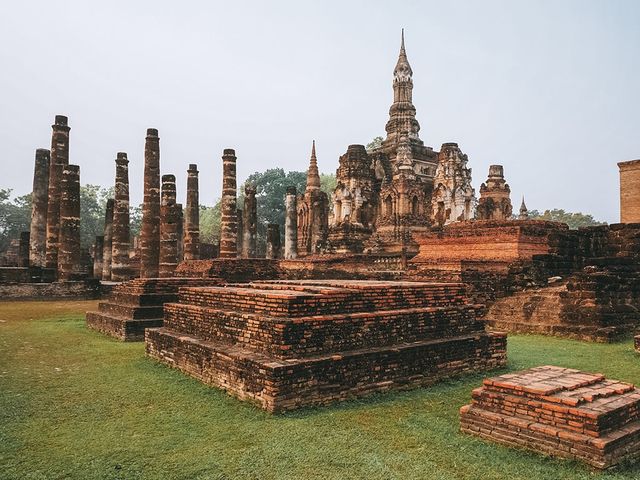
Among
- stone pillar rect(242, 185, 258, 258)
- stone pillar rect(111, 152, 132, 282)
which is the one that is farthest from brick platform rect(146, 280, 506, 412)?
stone pillar rect(242, 185, 258, 258)

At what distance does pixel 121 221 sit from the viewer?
21.1 meters

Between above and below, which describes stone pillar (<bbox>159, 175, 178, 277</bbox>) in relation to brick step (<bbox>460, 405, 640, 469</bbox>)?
above

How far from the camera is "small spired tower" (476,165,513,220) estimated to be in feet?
102

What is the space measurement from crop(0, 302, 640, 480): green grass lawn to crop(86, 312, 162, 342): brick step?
2518 millimetres

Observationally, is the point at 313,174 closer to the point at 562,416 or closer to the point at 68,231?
the point at 68,231

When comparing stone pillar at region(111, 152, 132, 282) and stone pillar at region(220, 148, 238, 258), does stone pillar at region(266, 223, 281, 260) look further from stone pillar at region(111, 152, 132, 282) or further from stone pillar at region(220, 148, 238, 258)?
stone pillar at region(111, 152, 132, 282)

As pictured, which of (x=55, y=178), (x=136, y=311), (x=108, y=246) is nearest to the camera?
(x=136, y=311)

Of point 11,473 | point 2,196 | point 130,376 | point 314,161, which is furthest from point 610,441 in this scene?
point 2,196

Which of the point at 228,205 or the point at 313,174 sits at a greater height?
the point at 313,174

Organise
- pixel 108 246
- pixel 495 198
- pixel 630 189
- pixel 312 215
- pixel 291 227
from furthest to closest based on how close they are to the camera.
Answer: pixel 312 215 → pixel 495 198 → pixel 291 227 → pixel 108 246 → pixel 630 189

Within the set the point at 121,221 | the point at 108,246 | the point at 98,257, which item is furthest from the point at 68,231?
the point at 98,257

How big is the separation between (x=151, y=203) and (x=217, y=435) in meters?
16.4

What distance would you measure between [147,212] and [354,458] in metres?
17.1

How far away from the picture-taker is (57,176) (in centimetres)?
2073
